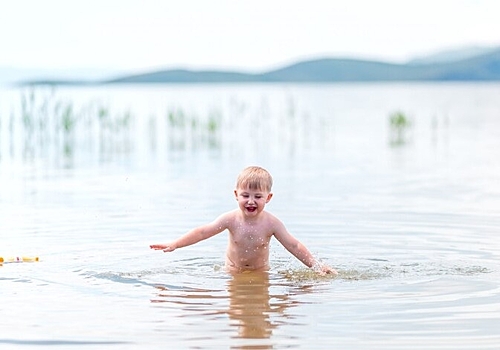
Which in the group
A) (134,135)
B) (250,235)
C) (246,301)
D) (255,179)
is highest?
(134,135)

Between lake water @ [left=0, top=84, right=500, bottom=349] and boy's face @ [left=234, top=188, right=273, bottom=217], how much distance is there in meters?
0.60

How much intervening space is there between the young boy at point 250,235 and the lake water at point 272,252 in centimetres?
17

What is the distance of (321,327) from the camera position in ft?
27.0

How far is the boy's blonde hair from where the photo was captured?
9820 millimetres

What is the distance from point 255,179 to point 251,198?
0.30 metres

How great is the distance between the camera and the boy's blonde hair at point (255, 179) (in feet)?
32.2

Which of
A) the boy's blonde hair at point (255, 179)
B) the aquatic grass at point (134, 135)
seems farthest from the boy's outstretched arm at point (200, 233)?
the aquatic grass at point (134, 135)

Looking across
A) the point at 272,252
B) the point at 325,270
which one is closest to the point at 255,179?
the point at 325,270

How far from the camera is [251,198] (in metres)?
10.1

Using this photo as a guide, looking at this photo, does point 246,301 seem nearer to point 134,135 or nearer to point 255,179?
point 255,179

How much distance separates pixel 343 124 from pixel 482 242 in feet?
81.9

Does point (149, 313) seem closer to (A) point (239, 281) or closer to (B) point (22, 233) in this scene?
(A) point (239, 281)

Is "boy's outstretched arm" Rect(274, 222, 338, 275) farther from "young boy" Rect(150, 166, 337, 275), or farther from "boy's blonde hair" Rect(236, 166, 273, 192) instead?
"boy's blonde hair" Rect(236, 166, 273, 192)

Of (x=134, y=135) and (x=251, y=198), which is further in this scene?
(x=134, y=135)
